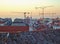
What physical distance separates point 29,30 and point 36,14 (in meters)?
0.24

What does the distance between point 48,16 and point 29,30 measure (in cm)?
32

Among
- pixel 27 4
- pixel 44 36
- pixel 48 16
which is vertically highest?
pixel 27 4

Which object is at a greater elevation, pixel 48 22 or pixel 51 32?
pixel 48 22

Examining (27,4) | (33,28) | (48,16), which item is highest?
(27,4)

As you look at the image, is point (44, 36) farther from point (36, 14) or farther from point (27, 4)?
point (27, 4)

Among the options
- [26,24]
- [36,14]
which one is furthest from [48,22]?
[26,24]

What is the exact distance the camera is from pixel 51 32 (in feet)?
5.37

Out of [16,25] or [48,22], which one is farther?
[48,22]

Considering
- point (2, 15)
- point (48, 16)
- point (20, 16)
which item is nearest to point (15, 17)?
point (20, 16)

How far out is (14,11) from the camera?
159 centimetres

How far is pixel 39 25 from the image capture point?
1617 millimetres

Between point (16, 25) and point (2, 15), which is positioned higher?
point (2, 15)

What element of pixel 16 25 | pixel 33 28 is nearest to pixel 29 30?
pixel 33 28

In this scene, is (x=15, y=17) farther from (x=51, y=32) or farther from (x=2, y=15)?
(x=51, y=32)
